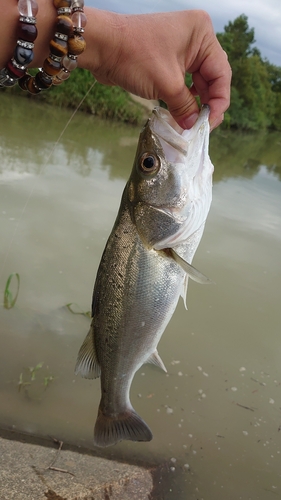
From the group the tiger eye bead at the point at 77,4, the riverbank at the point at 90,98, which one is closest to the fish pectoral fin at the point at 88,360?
the tiger eye bead at the point at 77,4

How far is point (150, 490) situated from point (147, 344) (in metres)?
1.09

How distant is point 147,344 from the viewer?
6.73 ft

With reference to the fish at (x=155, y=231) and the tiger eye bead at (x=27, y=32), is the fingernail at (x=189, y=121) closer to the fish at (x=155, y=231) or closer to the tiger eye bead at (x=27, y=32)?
the fish at (x=155, y=231)

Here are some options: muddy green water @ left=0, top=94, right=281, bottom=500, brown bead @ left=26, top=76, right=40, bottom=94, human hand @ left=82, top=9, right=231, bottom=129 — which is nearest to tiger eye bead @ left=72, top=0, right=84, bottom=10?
human hand @ left=82, top=9, right=231, bottom=129

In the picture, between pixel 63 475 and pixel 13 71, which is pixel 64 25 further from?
pixel 63 475

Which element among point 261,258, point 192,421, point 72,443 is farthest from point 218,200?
point 72,443

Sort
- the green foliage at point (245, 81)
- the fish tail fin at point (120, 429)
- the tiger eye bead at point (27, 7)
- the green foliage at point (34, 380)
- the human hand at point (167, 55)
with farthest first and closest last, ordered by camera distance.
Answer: the green foliage at point (245, 81), the green foliage at point (34, 380), the fish tail fin at point (120, 429), the human hand at point (167, 55), the tiger eye bead at point (27, 7)

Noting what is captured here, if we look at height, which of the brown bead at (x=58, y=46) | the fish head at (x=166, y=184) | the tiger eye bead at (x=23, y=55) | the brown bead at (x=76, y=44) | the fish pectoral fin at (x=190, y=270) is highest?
the brown bead at (x=76, y=44)

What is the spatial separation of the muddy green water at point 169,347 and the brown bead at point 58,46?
231cm

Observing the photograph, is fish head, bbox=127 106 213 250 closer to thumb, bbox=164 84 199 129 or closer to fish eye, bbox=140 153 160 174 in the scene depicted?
fish eye, bbox=140 153 160 174

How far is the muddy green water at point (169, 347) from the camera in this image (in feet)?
9.62

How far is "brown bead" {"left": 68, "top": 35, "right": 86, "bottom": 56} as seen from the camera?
186cm

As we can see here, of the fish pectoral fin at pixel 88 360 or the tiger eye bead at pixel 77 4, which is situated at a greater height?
the tiger eye bead at pixel 77 4

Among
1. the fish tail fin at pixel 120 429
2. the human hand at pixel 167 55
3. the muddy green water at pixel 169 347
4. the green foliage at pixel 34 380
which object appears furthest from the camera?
the green foliage at pixel 34 380
